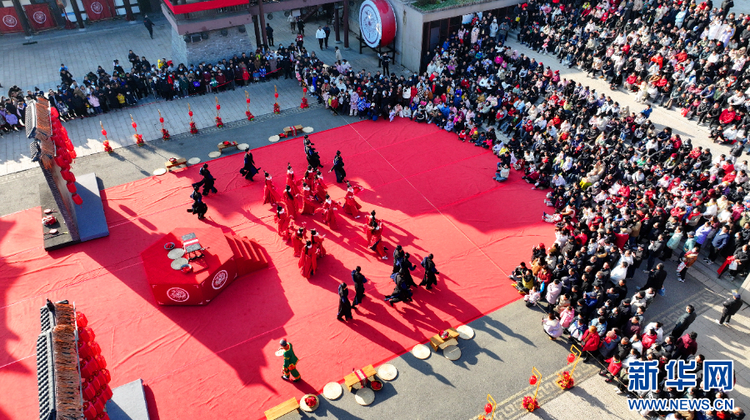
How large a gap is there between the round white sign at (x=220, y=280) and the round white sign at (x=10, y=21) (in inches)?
1157

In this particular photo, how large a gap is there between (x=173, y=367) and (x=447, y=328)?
23.6 ft

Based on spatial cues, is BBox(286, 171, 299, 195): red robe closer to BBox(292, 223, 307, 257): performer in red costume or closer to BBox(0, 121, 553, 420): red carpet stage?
BBox(0, 121, 553, 420): red carpet stage

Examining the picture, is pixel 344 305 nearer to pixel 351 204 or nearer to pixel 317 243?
pixel 317 243

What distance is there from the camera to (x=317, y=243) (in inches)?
571

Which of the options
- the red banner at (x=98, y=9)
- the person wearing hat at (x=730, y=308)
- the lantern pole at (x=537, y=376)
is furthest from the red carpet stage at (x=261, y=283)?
the red banner at (x=98, y=9)

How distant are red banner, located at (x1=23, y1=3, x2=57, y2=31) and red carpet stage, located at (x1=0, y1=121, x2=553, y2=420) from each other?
71.1ft

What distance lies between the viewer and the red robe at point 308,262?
552 inches

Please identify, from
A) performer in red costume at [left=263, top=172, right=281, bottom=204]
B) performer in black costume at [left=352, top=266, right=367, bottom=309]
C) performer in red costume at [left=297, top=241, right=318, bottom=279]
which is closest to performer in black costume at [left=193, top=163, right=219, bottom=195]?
performer in red costume at [left=263, top=172, right=281, bottom=204]

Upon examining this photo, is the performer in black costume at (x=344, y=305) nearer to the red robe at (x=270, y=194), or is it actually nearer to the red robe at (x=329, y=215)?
the red robe at (x=329, y=215)

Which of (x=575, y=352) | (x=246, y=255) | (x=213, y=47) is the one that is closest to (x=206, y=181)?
(x=246, y=255)

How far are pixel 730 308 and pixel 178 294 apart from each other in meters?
14.8

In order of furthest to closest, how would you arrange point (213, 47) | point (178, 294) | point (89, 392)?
point (213, 47)
point (178, 294)
point (89, 392)

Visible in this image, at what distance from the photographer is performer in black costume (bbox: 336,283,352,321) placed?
1252cm

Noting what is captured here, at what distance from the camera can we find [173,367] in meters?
12.1
